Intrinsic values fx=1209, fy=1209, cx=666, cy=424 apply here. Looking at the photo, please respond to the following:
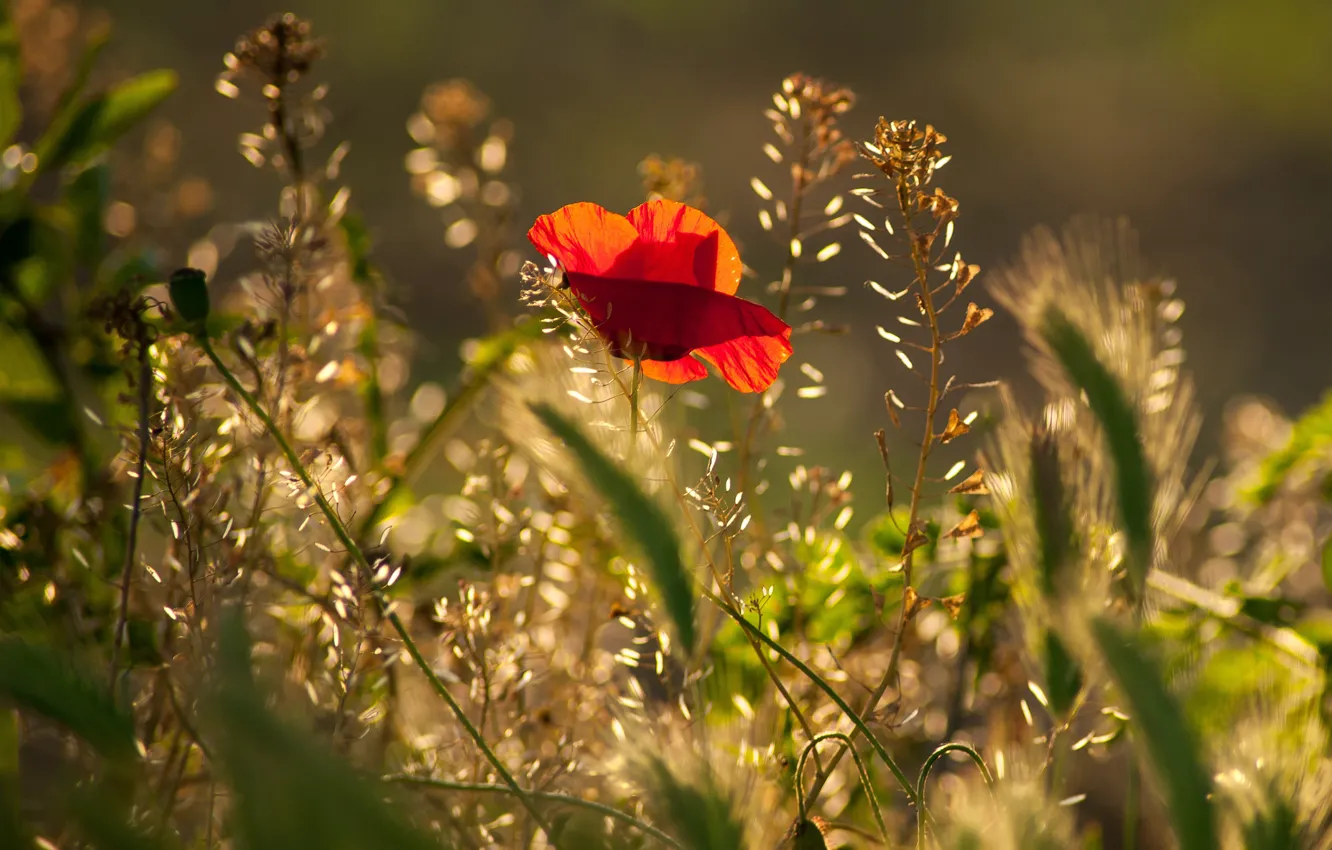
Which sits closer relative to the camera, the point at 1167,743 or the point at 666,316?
the point at 1167,743

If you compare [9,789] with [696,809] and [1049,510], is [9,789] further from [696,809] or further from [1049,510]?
[1049,510]

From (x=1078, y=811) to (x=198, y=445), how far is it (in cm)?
58

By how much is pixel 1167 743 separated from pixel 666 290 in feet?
0.62

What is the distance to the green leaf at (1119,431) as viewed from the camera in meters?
0.29

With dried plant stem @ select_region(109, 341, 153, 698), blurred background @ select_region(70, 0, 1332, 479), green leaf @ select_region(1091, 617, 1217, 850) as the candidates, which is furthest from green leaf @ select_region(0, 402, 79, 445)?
blurred background @ select_region(70, 0, 1332, 479)

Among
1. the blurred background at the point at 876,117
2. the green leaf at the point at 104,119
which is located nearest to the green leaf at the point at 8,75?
the green leaf at the point at 104,119

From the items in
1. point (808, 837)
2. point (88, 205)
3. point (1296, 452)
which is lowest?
point (808, 837)

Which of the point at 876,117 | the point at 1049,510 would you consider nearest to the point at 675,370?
the point at 1049,510

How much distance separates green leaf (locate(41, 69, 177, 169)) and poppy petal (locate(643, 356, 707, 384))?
31cm

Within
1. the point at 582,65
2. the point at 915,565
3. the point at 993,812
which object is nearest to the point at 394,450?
the point at 915,565

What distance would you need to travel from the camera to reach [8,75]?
1.81 feet

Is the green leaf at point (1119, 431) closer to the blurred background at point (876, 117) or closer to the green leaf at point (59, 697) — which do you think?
the green leaf at point (59, 697)

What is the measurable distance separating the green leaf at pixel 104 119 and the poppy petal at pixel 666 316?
306mm

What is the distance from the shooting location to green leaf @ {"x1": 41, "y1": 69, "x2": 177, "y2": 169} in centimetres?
55
